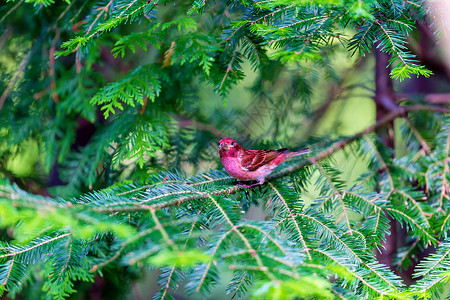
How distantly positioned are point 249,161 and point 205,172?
27 centimetres

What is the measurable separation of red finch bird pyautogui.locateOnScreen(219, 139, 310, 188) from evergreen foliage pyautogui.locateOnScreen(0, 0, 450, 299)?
0.11m

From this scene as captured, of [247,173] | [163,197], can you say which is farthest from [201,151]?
[163,197]

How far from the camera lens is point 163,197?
5.18 ft

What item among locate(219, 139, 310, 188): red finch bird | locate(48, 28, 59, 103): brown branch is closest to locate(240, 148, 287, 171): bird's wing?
locate(219, 139, 310, 188): red finch bird

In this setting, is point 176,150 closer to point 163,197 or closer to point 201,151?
point 201,151

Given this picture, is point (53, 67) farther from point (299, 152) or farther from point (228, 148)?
point (299, 152)

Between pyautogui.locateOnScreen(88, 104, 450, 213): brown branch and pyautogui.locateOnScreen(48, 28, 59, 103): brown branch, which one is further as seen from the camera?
pyautogui.locateOnScreen(48, 28, 59, 103): brown branch

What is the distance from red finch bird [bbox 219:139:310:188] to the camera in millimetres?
2213

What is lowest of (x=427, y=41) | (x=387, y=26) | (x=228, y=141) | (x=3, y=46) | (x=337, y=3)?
(x=228, y=141)

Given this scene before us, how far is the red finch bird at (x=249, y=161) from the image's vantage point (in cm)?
221

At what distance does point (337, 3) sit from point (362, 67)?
296cm

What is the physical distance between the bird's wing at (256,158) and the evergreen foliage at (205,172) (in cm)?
16

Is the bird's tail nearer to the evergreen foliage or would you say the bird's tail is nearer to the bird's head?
the evergreen foliage

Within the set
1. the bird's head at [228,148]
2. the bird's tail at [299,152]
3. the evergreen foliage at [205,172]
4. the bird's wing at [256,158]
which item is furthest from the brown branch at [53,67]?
the bird's tail at [299,152]
